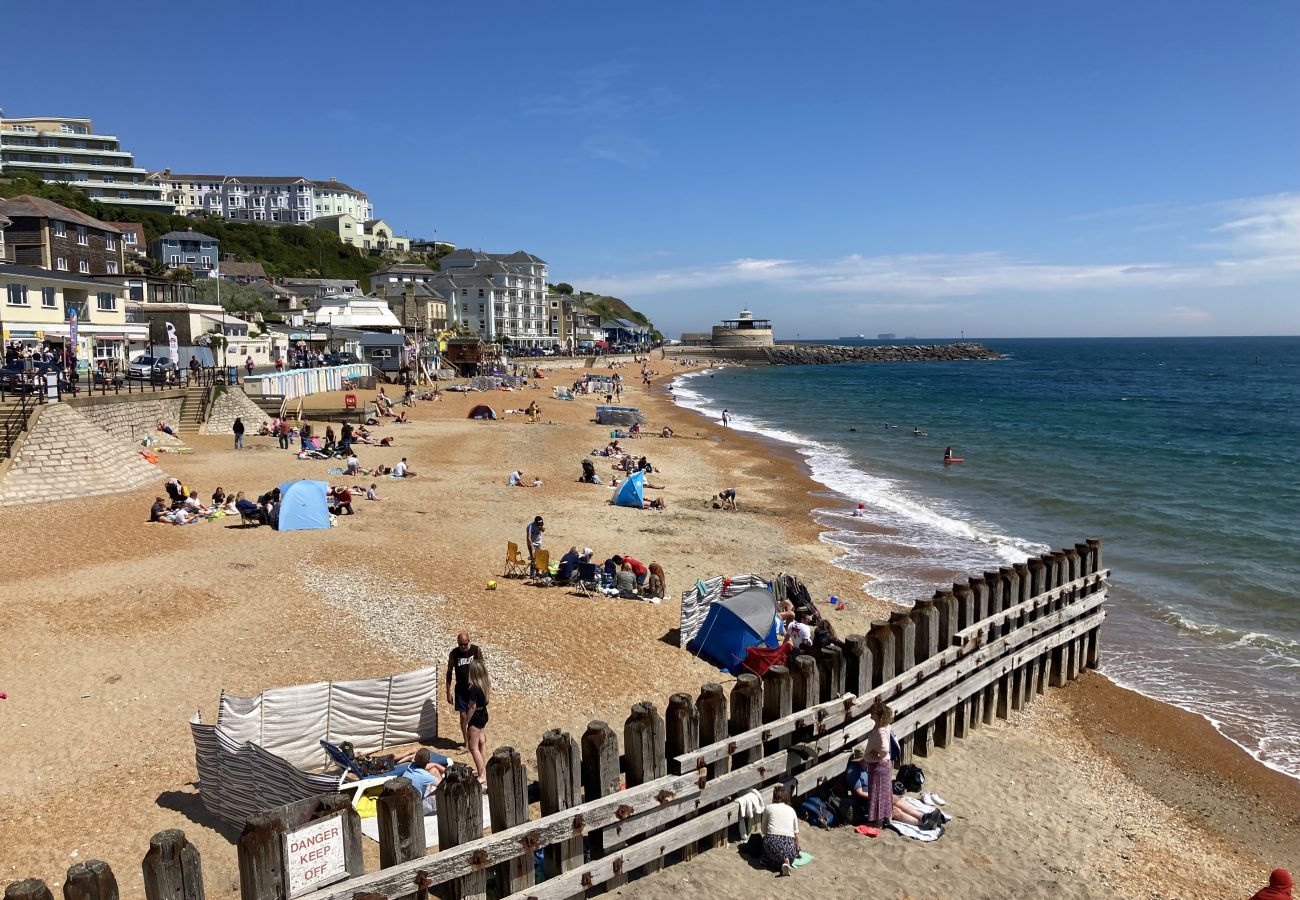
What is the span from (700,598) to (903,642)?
5304mm

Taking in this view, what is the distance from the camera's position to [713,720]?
7.07m

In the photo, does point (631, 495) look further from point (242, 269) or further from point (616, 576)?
point (242, 269)

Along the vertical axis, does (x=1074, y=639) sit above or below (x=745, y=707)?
below

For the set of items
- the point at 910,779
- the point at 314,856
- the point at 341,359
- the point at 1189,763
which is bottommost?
the point at 1189,763

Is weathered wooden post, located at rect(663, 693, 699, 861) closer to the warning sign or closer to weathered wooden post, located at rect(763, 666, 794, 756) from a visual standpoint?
weathered wooden post, located at rect(763, 666, 794, 756)

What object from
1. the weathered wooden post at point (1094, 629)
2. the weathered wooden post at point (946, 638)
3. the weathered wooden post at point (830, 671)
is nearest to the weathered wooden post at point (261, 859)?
the weathered wooden post at point (830, 671)

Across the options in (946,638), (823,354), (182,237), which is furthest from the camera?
(823,354)

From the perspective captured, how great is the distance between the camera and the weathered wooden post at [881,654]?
874 centimetres

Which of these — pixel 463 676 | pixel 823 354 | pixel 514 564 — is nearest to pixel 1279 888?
pixel 463 676

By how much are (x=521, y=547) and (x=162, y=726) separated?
10.3 meters

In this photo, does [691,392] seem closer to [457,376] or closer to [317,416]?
[457,376]

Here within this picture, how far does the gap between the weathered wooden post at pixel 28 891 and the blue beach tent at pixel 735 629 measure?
9.56 meters

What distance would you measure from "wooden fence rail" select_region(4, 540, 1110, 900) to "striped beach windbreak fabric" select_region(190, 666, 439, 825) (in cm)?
206

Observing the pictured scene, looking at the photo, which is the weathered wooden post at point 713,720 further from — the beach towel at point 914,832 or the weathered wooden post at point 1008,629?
the weathered wooden post at point 1008,629
